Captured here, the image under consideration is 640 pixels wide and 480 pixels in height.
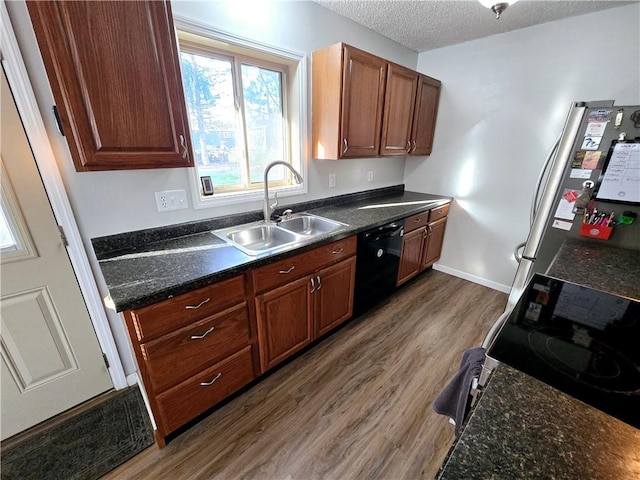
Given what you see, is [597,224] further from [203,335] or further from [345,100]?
[203,335]

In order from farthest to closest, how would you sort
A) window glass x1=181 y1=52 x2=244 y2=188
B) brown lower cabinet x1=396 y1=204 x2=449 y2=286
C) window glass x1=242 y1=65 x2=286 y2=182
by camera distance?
brown lower cabinet x1=396 y1=204 x2=449 y2=286
window glass x1=242 y1=65 x2=286 y2=182
window glass x1=181 y1=52 x2=244 y2=188

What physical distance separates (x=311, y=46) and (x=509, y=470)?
244cm

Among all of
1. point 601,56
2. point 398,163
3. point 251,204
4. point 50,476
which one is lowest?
point 50,476

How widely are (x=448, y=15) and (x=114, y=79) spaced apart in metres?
2.27

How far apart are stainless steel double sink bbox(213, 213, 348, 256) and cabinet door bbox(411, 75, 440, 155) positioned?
1361 mm

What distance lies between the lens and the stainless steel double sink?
1757 millimetres

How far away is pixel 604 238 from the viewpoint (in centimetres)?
150

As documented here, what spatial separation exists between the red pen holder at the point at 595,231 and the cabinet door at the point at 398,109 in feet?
4.86

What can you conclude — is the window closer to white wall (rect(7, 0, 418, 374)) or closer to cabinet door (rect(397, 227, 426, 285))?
white wall (rect(7, 0, 418, 374))

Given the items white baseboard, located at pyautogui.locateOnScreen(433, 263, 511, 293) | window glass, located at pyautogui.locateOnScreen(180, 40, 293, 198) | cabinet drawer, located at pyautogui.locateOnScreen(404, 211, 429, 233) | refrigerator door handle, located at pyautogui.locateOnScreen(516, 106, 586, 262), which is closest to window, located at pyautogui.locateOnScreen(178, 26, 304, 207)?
window glass, located at pyautogui.locateOnScreen(180, 40, 293, 198)

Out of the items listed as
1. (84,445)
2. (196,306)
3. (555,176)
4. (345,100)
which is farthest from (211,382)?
(555,176)

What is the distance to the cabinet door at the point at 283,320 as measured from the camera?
155 cm

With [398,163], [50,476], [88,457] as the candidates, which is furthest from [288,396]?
[398,163]

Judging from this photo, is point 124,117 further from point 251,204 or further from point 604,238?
point 604,238
